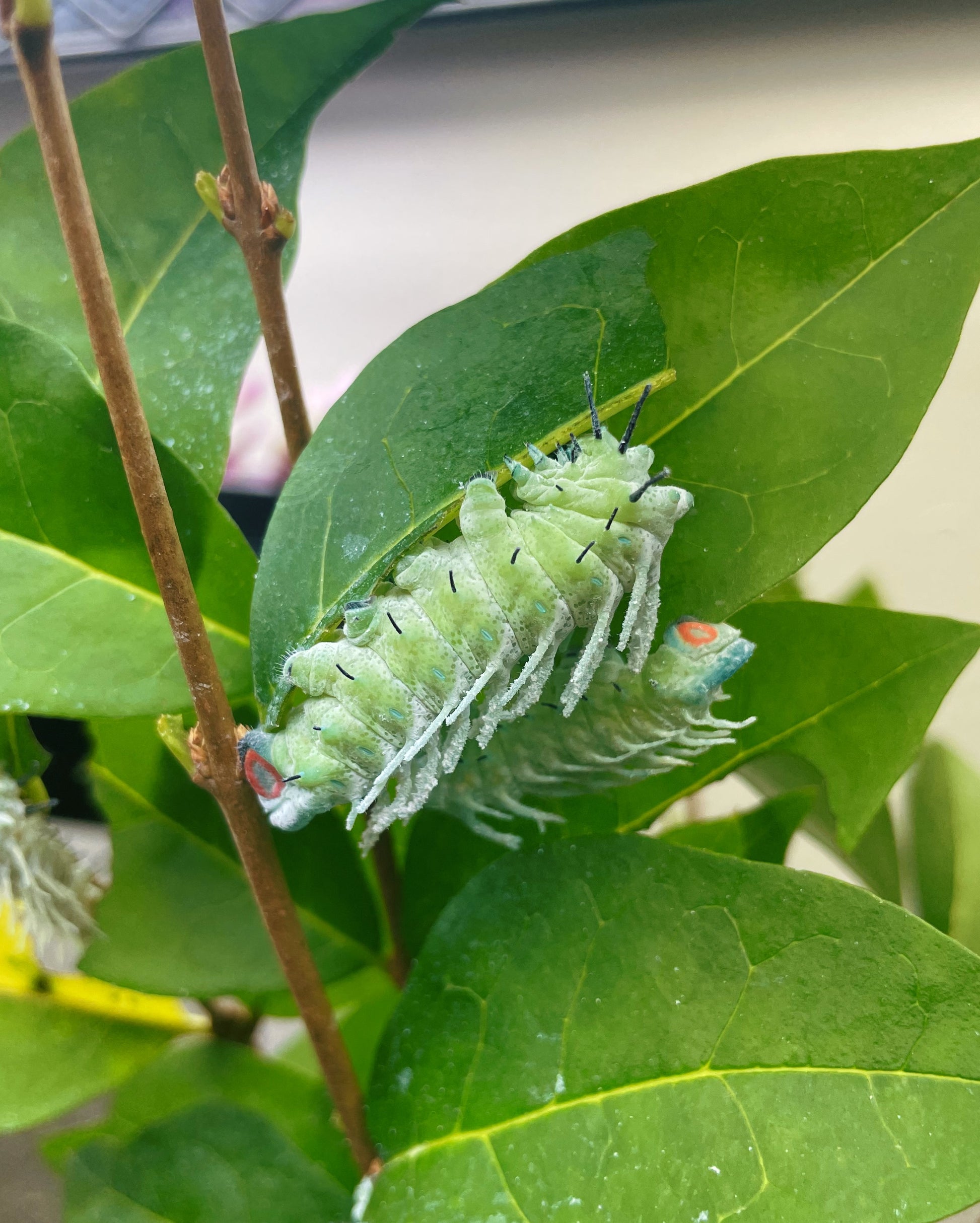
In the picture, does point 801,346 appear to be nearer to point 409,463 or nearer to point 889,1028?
point 409,463

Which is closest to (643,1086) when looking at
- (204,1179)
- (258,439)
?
(204,1179)

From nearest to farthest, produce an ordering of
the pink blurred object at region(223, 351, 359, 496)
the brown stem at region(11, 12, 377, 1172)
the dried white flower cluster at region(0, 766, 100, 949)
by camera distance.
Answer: the brown stem at region(11, 12, 377, 1172), the dried white flower cluster at region(0, 766, 100, 949), the pink blurred object at region(223, 351, 359, 496)

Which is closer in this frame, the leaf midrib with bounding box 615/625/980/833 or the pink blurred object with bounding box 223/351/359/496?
the leaf midrib with bounding box 615/625/980/833

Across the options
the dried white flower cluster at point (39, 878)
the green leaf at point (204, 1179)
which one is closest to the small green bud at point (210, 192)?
the dried white flower cluster at point (39, 878)

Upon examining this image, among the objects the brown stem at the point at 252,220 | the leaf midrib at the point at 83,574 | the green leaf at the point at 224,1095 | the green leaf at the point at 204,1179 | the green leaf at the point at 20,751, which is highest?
the brown stem at the point at 252,220

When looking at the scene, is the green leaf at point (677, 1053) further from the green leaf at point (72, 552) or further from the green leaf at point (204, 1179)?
the green leaf at point (72, 552)

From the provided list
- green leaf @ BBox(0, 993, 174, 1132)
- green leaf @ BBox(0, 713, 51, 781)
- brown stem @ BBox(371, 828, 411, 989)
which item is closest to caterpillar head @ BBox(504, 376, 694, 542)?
brown stem @ BBox(371, 828, 411, 989)

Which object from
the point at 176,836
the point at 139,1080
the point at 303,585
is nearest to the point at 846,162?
the point at 303,585

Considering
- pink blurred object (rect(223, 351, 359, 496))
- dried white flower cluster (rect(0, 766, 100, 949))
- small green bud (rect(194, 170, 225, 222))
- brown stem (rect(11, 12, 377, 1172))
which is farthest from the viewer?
pink blurred object (rect(223, 351, 359, 496))

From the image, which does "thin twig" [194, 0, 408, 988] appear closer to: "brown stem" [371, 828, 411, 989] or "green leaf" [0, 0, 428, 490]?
"green leaf" [0, 0, 428, 490]
